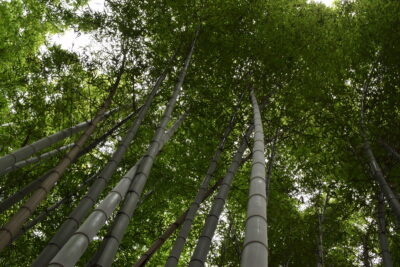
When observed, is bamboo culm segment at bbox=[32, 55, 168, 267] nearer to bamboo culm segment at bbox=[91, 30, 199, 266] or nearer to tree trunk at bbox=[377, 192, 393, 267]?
bamboo culm segment at bbox=[91, 30, 199, 266]

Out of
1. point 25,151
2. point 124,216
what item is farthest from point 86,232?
point 25,151

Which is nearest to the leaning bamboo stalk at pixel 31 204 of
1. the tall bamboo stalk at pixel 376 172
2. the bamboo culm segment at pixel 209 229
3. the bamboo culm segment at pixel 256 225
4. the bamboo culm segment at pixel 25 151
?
the bamboo culm segment at pixel 25 151

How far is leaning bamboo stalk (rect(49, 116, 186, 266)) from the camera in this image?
1.93 meters

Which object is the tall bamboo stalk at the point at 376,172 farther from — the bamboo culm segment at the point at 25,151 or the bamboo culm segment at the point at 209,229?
the bamboo culm segment at the point at 25,151

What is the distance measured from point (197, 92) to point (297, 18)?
251 centimetres

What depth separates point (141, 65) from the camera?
17.3ft

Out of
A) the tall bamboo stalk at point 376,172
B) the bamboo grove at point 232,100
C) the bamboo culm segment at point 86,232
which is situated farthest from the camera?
the bamboo grove at point 232,100

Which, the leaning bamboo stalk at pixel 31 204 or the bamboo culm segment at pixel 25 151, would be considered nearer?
the leaning bamboo stalk at pixel 31 204

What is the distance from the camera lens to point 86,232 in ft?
7.14

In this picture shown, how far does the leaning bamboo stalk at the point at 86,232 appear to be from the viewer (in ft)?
6.32

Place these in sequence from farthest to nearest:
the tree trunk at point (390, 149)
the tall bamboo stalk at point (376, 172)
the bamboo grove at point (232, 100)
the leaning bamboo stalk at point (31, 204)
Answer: the bamboo grove at point (232, 100) < the tree trunk at point (390, 149) < the tall bamboo stalk at point (376, 172) < the leaning bamboo stalk at point (31, 204)

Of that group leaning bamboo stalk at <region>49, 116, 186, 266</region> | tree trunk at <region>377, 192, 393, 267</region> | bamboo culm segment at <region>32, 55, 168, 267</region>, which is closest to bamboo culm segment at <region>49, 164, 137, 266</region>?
leaning bamboo stalk at <region>49, 116, 186, 266</region>

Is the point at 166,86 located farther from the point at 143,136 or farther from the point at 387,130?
the point at 387,130

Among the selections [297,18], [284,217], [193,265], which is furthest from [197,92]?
[193,265]
